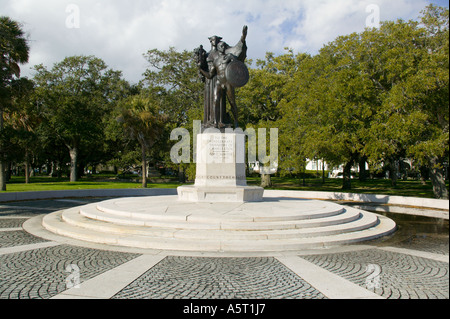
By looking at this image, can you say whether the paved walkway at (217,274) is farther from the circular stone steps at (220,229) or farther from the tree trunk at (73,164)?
the tree trunk at (73,164)

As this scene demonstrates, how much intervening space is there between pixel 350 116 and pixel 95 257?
1836 cm

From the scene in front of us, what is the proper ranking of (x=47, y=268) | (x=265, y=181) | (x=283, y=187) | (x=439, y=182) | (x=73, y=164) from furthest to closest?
(x=73, y=164), (x=265, y=181), (x=283, y=187), (x=439, y=182), (x=47, y=268)

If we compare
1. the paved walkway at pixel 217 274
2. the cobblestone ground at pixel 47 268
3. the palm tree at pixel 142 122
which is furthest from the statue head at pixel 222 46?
the palm tree at pixel 142 122

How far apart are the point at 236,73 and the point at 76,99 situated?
31.0 metres

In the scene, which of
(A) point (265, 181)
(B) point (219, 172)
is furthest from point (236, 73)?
(A) point (265, 181)

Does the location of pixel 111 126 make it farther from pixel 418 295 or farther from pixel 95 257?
pixel 418 295

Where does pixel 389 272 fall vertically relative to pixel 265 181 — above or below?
below

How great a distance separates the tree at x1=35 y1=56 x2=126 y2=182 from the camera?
36281 millimetres

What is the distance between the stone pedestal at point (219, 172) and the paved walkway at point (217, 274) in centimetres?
524

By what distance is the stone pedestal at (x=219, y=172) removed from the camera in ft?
39.5

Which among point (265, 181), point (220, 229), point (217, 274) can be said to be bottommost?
point (217, 274)

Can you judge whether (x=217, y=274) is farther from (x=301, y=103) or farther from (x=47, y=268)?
(x=301, y=103)

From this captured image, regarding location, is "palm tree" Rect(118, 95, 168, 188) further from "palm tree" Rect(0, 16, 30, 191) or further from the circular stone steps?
the circular stone steps

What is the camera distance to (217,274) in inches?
215
